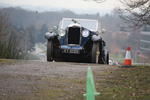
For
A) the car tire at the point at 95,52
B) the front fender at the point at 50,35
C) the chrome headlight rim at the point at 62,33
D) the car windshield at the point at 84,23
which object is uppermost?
the car windshield at the point at 84,23

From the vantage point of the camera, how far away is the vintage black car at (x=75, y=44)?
20.0 m

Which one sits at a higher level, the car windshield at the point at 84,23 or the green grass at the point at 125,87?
the car windshield at the point at 84,23

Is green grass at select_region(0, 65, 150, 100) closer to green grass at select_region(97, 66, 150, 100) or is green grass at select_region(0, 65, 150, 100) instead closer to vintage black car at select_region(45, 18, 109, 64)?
green grass at select_region(97, 66, 150, 100)

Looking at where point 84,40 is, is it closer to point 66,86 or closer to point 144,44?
point 66,86

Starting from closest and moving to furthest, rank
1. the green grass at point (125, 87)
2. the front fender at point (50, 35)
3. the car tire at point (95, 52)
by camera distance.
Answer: the green grass at point (125, 87)
the car tire at point (95, 52)
the front fender at point (50, 35)

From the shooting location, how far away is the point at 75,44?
20.2m

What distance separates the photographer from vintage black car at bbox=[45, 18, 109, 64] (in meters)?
20.0

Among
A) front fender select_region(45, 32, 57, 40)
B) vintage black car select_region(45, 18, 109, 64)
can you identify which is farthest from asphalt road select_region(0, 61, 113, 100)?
front fender select_region(45, 32, 57, 40)

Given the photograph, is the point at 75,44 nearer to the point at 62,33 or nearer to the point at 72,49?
the point at 72,49

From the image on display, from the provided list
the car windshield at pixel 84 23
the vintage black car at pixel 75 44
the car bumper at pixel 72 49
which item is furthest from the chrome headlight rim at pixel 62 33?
the car bumper at pixel 72 49

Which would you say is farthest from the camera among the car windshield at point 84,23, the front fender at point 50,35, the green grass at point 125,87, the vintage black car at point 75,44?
the car windshield at point 84,23

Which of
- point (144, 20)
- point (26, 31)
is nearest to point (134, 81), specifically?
point (144, 20)

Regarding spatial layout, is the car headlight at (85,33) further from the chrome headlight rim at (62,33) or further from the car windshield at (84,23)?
the car windshield at (84,23)

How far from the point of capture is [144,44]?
71188 mm
